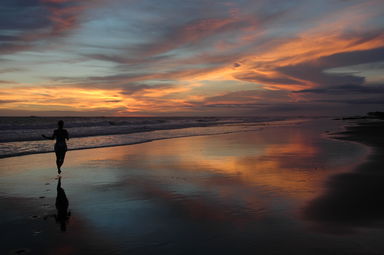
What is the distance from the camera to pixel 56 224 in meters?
6.49

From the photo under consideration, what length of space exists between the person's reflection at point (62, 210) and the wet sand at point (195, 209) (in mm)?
67

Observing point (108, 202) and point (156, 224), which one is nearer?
point (156, 224)

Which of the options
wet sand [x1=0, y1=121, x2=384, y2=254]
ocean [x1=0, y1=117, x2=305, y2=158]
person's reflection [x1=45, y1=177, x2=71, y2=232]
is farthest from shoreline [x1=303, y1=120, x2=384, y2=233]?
ocean [x1=0, y1=117, x2=305, y2=158]

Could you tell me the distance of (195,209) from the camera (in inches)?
294

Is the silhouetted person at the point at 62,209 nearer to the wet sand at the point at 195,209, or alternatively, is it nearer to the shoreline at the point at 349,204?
the wet sand at the point at 195,209

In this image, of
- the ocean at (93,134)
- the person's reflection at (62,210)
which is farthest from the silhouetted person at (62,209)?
the ocean at (93,134)

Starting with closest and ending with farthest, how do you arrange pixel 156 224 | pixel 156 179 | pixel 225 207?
pixel 156 224 < pixel 225 207 < pixel 156 179

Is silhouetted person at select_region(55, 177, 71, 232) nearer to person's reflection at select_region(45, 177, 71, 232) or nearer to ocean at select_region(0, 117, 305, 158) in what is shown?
person's reflection at select_region(45, 177, 71, 232)

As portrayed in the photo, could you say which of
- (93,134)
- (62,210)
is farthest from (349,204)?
(93,134)

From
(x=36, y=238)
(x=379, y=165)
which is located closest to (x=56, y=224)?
(x=36, y=238)

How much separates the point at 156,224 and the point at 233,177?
5.23m

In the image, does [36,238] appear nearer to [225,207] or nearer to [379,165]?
[225,207]

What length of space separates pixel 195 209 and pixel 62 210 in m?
3.13

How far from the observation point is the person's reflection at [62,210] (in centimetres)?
662
